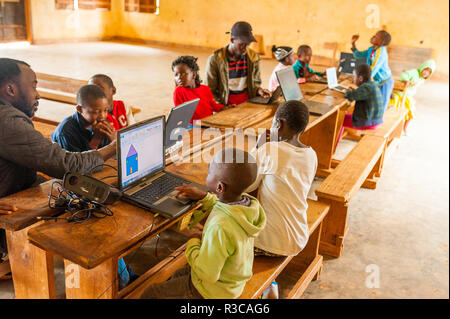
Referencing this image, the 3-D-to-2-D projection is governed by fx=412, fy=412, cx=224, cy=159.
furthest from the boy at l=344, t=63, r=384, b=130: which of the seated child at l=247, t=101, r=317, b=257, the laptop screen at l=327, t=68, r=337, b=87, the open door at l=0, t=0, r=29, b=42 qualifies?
the open door at l=0, t=0, r=29, b=42

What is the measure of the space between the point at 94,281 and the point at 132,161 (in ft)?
1.86

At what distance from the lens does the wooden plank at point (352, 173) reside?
294 centimetres

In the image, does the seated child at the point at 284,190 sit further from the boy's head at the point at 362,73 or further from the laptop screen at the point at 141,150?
the boy's head at the point at 362,73

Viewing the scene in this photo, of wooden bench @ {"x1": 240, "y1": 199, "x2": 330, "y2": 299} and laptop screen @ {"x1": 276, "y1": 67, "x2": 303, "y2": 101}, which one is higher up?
laptop screen @ {"x1": 276, "y1": 67, "x2": 303, "y2": 101}

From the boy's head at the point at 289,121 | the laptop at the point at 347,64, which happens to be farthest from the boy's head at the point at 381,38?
the boy's head at the point at 289,121

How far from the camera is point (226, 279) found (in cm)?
164

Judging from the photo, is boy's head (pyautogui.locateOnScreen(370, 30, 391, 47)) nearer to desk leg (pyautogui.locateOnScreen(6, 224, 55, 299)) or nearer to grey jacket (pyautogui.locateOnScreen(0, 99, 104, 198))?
grey jacket (pyautogui.locateOnScreen(0, 99, 104, 198))

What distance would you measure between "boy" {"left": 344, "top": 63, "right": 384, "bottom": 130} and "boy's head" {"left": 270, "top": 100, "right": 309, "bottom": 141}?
2.31 meters

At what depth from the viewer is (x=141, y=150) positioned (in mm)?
Answer: 1895

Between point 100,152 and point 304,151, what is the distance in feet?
3.38

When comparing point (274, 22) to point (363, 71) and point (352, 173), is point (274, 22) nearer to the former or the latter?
point (363, 71)

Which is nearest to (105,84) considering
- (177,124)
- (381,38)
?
(177,124)

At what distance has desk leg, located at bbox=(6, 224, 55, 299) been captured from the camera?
2.01 m
